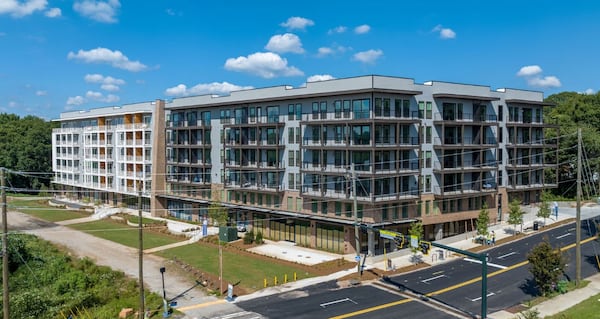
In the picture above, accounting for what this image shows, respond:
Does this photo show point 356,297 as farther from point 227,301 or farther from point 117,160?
point 117,160

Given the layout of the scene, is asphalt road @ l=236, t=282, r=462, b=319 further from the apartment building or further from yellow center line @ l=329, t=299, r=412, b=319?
the apartment building

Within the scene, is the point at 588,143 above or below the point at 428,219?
above

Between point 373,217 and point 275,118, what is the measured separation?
60.7ft

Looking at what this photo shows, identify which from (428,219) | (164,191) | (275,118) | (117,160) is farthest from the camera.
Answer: (117,160)

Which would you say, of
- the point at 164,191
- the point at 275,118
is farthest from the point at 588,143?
the point at 164,191

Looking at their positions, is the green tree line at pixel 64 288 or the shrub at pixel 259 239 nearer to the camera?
the green tree line at pixel 64 288

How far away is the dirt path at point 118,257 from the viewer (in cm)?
3875

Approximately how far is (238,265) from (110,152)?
53.6 meters

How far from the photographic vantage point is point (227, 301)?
120ft

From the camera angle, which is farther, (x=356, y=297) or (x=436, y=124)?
(x=436, y=124)

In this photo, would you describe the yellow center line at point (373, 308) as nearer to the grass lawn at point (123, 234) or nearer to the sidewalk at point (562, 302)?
the sidewalk at point (562, 302)

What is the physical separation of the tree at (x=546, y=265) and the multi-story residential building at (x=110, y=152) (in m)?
54.9

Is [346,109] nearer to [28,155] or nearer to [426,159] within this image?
[426,159]

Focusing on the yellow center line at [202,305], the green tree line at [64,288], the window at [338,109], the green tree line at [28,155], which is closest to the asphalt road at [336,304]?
the yellow center line at [202,305]
